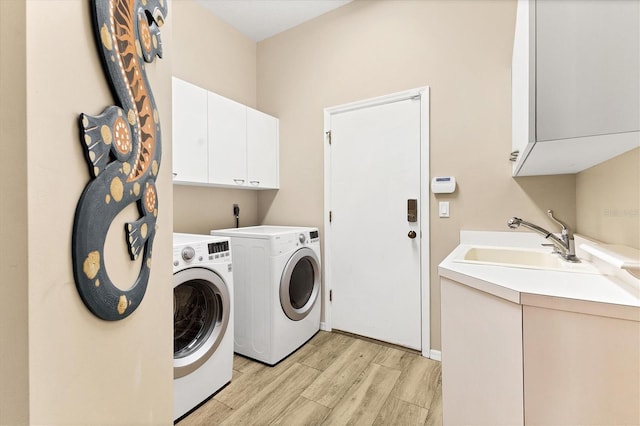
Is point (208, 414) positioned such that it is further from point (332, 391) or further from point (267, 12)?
point (267, 12)

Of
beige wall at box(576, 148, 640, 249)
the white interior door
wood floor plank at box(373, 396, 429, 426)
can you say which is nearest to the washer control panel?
the white interior door

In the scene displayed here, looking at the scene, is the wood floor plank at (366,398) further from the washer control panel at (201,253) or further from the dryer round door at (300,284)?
the washer control panel at (201,253)

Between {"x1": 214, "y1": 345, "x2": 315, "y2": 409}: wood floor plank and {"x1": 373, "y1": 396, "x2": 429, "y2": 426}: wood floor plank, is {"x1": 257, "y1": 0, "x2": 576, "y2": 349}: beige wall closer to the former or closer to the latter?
{"x1": 373, "y1": 396, "x2": 429, "y2": 426}: wood floor plank

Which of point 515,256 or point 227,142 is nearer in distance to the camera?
point 515,256

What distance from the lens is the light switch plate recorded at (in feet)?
6.94

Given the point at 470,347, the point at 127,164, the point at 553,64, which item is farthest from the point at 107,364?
the point at 553,64

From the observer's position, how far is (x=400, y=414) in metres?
1.57

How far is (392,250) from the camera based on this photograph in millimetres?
2312

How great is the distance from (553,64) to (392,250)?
1.59 meters

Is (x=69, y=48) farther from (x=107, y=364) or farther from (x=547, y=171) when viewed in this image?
(x=547, y=171)

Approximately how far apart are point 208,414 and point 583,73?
218 cm

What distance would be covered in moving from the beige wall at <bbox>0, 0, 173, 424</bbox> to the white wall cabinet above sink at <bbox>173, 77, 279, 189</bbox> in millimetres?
1299

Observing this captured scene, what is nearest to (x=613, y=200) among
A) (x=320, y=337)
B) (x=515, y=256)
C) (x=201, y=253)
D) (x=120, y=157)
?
(x=515, y=256)

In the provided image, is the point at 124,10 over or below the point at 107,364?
over
